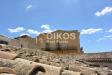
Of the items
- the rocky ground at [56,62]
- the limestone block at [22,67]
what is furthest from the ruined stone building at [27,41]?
the limestone block at [22,67]

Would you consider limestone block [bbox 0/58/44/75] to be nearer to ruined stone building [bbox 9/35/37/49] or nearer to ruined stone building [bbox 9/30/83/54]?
ruined stone building [bbox 9/35/37/49]

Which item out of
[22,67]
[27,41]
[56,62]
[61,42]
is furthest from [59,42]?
[22,67]

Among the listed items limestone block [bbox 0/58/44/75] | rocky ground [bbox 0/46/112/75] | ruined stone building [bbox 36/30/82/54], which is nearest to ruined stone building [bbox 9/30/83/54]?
ruined stone building [bbox 36/30/82/54]

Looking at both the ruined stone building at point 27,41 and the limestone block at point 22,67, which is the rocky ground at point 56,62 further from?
the ruined stone building at point 27,41

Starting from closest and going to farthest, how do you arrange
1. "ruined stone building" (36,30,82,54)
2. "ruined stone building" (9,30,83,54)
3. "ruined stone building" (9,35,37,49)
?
"ruined stone building" (9,35,37,49), "ruined stone building" (9,30,83,54), "ruined stone building" (36,30,82,54)

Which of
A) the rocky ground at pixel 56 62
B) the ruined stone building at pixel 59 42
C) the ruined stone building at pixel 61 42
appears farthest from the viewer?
the ruined stone building at pixel 61 42

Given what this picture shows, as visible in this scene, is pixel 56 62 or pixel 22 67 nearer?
pixel 22 67

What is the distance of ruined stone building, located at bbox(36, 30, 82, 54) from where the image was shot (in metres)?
38.5

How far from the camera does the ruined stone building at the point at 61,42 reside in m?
38.5

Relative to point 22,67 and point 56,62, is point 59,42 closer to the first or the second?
point 56,62

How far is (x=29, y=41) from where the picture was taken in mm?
36781

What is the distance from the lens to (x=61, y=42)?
130ft

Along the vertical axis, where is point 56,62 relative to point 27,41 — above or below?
below

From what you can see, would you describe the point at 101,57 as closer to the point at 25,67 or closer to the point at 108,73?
the point at 108,73
